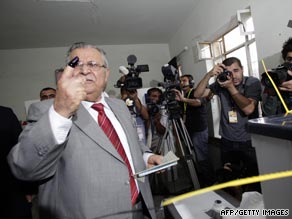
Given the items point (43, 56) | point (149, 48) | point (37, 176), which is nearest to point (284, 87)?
point (37, 176)

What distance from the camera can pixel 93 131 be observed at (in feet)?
2.58

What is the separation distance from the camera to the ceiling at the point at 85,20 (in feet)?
8.32

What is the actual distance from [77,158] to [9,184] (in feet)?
1.53

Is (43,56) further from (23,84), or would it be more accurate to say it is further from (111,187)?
(111,187)

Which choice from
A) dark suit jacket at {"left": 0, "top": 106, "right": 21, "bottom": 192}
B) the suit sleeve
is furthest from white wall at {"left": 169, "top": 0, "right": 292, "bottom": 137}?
dark suit jacket at {"left": 0, "top": 106, "right": 21, "bottom": 192}

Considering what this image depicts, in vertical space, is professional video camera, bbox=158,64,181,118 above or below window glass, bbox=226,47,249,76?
below

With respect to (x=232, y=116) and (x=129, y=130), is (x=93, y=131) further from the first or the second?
(x=232, y=116)

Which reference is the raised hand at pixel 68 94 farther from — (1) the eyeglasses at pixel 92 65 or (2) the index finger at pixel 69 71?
(1) the eyeglasses at pixel 92 65

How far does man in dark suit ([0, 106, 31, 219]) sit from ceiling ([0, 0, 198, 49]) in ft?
6.74

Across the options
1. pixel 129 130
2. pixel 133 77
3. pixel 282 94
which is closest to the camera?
pixel 129 130

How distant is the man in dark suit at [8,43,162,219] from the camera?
0.52 metres

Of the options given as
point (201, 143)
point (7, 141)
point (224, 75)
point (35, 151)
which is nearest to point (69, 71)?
point (35, 151)

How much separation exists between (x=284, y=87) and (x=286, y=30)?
2.97 feet

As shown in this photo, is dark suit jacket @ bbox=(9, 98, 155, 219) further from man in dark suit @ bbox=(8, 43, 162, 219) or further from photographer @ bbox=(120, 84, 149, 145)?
photographer @ bbox=(120, 84, 149, 145)
